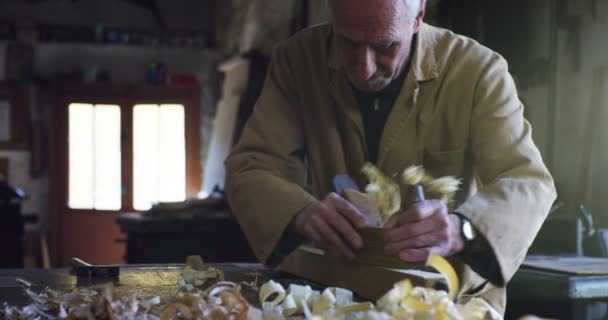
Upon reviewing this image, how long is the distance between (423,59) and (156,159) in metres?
8.25

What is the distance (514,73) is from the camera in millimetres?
4520

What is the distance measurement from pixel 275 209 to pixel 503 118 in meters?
0.65

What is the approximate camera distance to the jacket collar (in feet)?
7.62

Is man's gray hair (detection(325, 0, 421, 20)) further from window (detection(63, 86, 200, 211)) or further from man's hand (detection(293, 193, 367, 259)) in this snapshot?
window (detection(63, 86, 200, 211))

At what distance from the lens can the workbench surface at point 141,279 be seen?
6.51 feet

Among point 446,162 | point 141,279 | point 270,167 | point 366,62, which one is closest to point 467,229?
point 446,162

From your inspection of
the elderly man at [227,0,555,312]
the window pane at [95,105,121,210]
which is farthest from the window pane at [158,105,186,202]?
the elderly man at [227,0,555,312]

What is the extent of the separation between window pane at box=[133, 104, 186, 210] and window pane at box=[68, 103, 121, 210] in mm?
247

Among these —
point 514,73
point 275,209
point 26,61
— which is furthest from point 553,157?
point 26,61

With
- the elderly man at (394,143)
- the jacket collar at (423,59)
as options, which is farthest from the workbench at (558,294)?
the jacket collar at (423,59)

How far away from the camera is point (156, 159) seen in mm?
10289

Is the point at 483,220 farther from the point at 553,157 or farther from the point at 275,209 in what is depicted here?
the point at 553,157

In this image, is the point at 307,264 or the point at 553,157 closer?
the point at 307,264

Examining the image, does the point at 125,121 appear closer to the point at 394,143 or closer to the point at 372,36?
the point at 394,143
